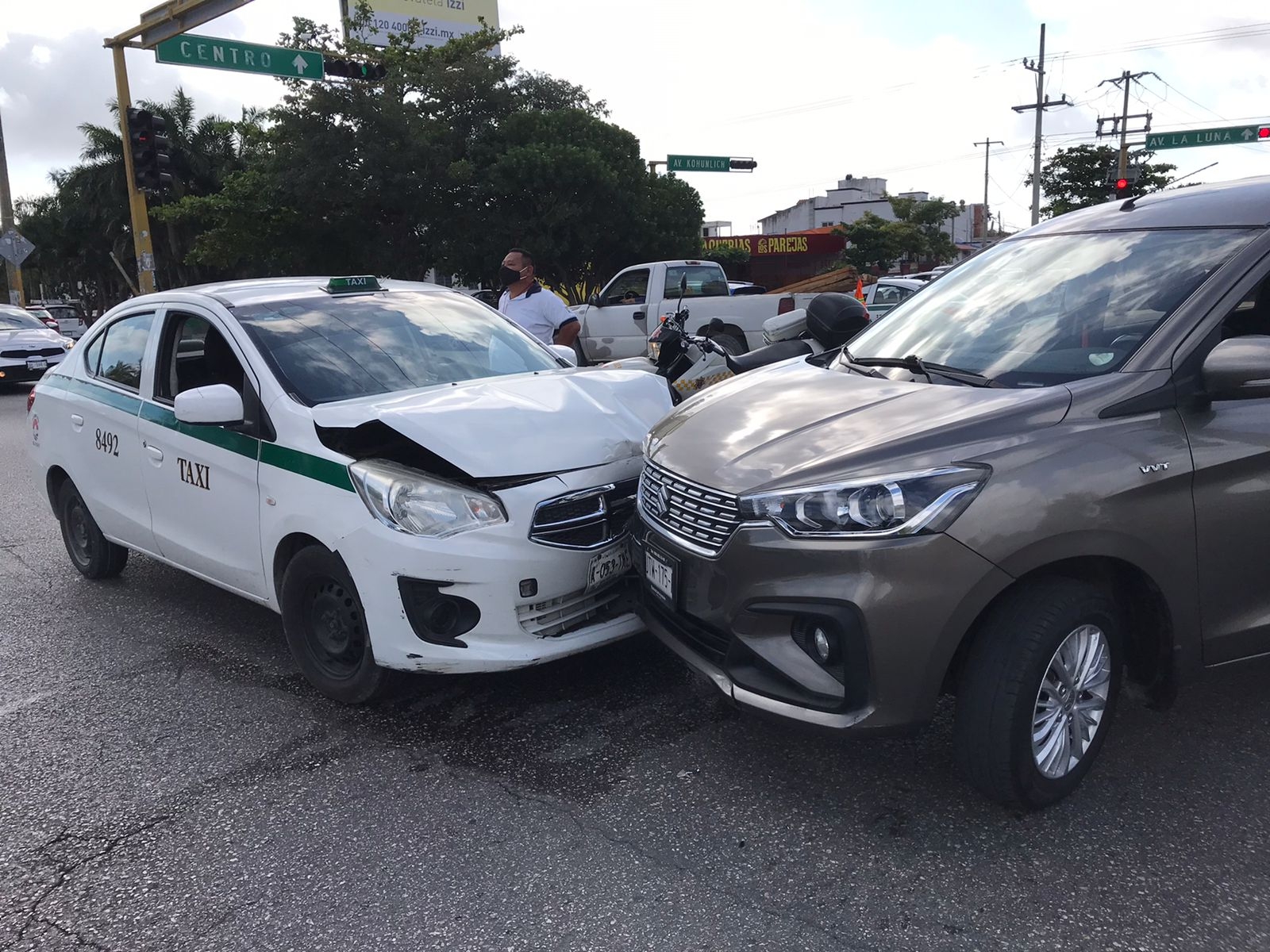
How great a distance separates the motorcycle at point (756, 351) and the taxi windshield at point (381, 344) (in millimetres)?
662

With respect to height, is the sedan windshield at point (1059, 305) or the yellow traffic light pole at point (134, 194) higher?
the yellow traffic light pole at point (134, 194)

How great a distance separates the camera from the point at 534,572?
12.1ft

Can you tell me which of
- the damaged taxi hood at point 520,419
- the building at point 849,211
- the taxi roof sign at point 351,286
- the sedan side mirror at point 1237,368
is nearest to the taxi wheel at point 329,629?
the damaged taxi hood at point 520,419

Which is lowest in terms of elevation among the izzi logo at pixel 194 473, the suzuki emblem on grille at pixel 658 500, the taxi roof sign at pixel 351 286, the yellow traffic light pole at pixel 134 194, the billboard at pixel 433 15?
the izzi logo at pixel 194 473

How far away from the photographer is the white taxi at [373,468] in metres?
3.69

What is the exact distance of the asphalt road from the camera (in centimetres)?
270

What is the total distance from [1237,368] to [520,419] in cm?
246

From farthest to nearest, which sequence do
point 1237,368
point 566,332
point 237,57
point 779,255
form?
point 779,255
point 237,57
point 566,332
point 1237,368

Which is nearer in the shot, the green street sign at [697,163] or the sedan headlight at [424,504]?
the sedan headlight at [424,504]

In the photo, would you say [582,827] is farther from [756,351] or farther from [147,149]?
[147,149]

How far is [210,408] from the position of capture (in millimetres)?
4141

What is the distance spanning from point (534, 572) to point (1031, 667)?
1703mm

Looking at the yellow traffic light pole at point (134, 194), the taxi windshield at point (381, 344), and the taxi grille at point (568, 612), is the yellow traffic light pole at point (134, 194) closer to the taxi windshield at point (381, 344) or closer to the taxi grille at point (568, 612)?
the taxi windshield at point (381, 344)

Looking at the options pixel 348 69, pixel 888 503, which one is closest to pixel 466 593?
pixel 888 503
